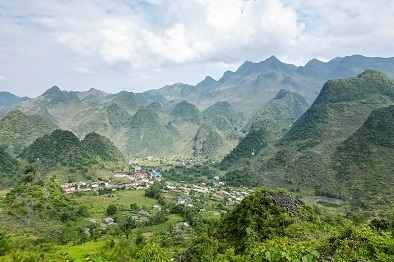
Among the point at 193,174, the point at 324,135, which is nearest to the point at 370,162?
the point at 324,135

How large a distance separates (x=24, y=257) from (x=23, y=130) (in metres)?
153

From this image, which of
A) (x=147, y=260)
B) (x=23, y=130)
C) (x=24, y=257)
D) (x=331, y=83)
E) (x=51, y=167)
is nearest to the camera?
(x=147, y=260)

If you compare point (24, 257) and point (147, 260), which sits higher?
point (147, 260)

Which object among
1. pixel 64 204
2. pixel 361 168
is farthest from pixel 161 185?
pixel 361 168

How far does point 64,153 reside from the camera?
11225cm

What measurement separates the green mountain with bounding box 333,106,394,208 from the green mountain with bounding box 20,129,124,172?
3139 inches

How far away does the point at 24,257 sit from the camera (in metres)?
35.0

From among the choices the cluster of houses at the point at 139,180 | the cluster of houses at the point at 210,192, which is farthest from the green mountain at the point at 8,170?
the cluster of houses at the point at 210,192

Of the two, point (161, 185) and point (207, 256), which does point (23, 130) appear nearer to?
point (161, 185)

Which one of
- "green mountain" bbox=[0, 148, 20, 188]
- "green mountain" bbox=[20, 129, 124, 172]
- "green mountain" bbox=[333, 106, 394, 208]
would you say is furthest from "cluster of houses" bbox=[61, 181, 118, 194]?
"green mountain" bbox=[333, 106, 394, 208]

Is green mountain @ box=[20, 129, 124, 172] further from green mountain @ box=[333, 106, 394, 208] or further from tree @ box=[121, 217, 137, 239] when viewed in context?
green mountain @ box=[333, 106, 394, 208]

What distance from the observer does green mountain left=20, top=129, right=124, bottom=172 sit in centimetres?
10931

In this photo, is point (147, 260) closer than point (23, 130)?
Yes

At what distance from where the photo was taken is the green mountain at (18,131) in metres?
158
